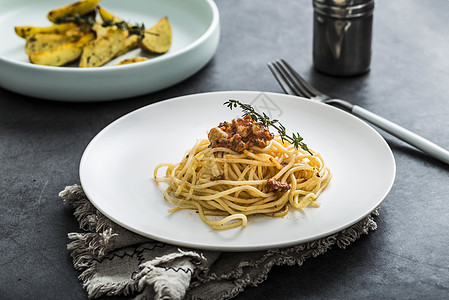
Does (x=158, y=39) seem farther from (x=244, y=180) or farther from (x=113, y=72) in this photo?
(x=244, y=180)

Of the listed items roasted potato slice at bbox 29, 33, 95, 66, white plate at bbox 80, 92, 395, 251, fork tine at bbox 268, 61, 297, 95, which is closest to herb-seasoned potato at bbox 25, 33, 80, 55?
roasted potato slice at bbox 29, 33, 95, 66

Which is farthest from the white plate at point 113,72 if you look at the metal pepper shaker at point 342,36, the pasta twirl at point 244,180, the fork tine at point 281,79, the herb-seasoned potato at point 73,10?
the pasta twirl at point 244,180

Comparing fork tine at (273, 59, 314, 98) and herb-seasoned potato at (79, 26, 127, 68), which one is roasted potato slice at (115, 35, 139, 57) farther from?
fork tine at (273, 59, 314, 98)

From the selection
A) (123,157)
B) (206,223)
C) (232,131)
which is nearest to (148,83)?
(123,157)

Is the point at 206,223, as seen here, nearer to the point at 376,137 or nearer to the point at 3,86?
the point at 376,137

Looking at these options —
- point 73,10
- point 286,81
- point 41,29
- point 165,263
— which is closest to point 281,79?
point 286,81

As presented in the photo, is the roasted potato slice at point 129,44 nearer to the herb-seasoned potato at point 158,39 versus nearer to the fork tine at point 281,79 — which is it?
the herb-seasoned potato at point 158,39
